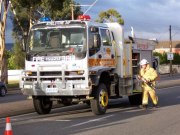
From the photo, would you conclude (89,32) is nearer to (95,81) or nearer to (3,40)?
(95,81)

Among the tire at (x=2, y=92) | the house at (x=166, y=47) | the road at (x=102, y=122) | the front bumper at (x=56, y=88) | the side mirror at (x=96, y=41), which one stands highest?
the house at (x=166, y=47)

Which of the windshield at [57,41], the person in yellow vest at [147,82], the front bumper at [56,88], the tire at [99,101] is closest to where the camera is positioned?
the front bumper at [56,88]

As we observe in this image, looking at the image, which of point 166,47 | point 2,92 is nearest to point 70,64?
point 2,92

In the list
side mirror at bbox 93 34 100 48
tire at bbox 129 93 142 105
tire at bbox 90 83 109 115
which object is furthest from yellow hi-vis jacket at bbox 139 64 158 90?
side mirror at bbox 93 34 100 48

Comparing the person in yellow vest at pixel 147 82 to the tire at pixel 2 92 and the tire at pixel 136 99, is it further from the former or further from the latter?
the tire at pixel 2 92

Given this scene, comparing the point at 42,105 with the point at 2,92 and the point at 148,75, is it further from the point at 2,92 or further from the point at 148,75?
the point at 2,92

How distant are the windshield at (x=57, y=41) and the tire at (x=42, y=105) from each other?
62.8 inches

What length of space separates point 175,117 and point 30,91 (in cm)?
437

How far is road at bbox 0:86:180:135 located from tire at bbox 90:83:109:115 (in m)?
0.22

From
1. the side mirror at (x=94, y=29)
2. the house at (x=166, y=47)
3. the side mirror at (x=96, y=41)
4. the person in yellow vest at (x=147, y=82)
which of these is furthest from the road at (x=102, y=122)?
the house at (x=166, y=47)

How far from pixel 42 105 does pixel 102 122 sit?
302cm

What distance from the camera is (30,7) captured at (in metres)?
35.6

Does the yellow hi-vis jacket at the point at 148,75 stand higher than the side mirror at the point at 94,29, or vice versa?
the side mirror at the point at 94,29

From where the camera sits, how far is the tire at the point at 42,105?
1477cm
